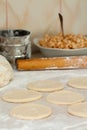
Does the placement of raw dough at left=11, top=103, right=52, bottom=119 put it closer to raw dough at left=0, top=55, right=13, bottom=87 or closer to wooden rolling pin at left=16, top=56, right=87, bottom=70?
raw dough at left=0, top=55, right=13, bottom=87

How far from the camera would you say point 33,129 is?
738 mm

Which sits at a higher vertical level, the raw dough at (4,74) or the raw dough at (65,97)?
the raw dough at (4,74)

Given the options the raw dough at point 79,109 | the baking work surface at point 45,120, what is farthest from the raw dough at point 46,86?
the raw dough at point 79,109

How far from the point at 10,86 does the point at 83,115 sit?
31 cm

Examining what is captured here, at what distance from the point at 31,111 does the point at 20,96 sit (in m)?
0.11

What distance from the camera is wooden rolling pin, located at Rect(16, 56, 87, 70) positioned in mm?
1151

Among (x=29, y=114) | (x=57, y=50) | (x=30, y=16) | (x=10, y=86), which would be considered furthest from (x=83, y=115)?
(x=30, y=16)

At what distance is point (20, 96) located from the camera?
0.92 meters

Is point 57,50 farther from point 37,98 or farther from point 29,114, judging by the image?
point 29,114

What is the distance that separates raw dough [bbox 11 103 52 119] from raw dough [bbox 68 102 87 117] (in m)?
0.06

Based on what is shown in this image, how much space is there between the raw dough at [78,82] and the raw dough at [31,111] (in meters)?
0.19

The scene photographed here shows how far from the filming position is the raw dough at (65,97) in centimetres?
88

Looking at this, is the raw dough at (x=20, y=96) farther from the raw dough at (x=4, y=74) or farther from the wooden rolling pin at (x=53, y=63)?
the wooden rolling pin at (x=53, y=63)

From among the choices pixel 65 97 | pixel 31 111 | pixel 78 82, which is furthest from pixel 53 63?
pixel 31 111
